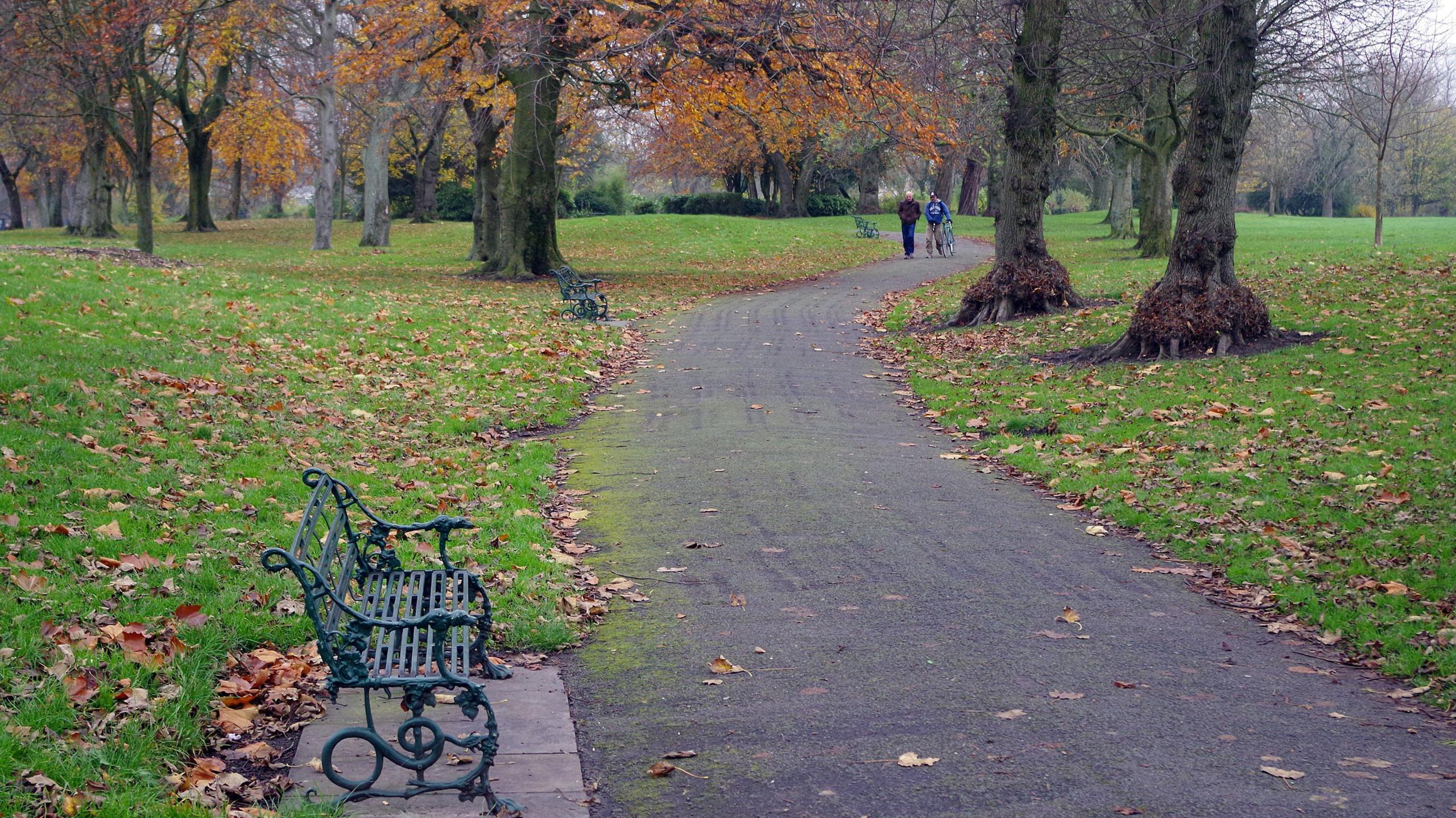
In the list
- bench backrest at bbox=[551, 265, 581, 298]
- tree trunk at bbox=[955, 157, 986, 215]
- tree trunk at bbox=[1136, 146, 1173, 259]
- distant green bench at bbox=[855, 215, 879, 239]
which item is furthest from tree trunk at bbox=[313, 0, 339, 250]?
tree trunk at bbox=[955, 157, 986, 215]

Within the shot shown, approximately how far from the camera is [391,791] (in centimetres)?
396

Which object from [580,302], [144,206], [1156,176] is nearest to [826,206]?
[1156,176]

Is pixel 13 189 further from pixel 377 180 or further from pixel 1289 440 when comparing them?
pixel 1289 440

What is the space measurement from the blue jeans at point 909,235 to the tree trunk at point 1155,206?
6184 mm

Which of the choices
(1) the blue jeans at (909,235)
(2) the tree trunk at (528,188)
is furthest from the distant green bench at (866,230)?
(2) the tree trunk at (528,188)

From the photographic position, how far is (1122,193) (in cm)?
3756

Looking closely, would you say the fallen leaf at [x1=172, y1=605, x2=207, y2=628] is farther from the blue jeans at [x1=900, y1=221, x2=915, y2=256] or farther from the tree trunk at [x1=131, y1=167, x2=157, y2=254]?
the blue jeans at [x1=900, y1=221, x2=915, y2=256]

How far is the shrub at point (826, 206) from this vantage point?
186ft

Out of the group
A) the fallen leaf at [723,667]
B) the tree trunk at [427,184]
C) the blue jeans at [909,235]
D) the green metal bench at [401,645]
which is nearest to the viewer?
the green metal bench at [401,645]

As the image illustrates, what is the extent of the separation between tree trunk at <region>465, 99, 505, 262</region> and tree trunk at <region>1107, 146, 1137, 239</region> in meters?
19.4

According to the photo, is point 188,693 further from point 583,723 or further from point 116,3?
point 116,3

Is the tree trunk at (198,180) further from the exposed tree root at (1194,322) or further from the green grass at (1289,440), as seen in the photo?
the exposed tree root at (1194,322)

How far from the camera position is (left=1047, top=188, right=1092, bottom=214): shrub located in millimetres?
73312

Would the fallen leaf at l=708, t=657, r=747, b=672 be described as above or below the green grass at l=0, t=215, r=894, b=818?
→ below
